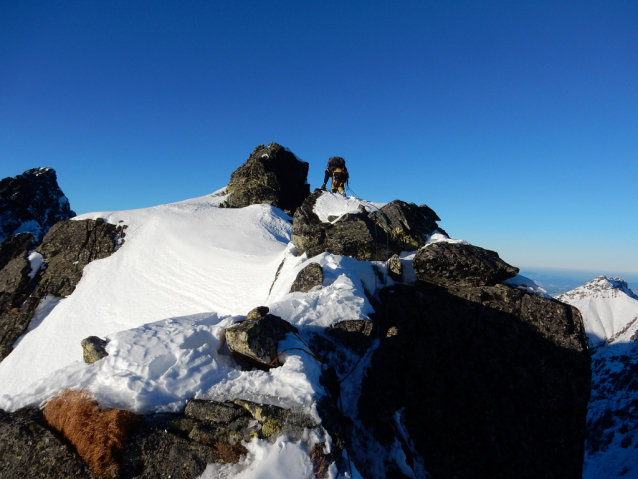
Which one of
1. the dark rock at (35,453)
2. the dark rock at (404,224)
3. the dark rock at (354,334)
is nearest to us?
the dark rock at (35,453)

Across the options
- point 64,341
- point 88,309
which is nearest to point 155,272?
point 88,309

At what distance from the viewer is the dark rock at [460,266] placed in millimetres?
12758

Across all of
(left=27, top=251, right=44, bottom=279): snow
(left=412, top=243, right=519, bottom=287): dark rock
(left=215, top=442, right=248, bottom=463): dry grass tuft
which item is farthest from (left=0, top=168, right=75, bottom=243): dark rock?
(left=215, top=442, right=248, bottom=463): dry grass tuft

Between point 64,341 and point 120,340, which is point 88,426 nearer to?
point 120,340

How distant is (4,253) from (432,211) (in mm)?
34176

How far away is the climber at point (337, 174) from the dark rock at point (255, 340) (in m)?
16.6

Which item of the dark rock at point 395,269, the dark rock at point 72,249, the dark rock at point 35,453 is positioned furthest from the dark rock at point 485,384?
the dark rock at point 72,249

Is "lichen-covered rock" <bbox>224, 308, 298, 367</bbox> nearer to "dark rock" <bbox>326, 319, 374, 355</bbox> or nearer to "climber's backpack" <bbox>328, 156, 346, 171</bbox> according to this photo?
"dark rock" <bbox>326, 319, 374, 355</bbox>

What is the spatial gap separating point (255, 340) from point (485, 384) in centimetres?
749

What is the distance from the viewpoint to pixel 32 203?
67.8 metres

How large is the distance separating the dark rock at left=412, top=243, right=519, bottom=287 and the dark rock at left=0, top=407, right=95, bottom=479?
1173 cm

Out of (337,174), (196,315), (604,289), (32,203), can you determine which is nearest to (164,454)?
(196,315)

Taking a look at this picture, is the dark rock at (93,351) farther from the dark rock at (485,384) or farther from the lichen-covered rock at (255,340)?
the dark rock at (485,384)

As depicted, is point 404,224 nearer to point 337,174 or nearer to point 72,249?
point 337,174
